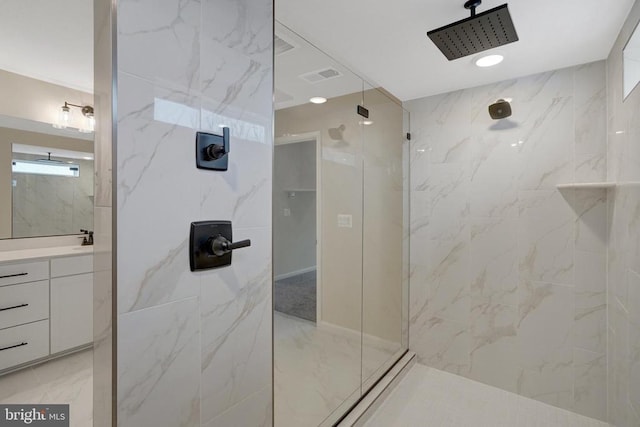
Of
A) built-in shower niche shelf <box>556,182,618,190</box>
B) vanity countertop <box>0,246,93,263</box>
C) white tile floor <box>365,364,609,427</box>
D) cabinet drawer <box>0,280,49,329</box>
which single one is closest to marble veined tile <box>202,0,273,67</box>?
built-in shower niche shelf <box>556,182,618,190</box>

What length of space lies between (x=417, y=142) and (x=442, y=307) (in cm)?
144

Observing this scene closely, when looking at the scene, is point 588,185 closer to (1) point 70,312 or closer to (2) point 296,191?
(2) point 296,191

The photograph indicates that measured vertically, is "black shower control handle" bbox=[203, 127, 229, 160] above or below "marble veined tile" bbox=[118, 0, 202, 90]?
below

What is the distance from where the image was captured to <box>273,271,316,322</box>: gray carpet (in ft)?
4.69

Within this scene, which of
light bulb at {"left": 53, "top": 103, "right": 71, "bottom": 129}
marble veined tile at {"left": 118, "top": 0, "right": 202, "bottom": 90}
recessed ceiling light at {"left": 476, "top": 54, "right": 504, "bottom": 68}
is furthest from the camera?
light bulb at {"left": 53, "top": 103, "right": 71, "bottom": 129}

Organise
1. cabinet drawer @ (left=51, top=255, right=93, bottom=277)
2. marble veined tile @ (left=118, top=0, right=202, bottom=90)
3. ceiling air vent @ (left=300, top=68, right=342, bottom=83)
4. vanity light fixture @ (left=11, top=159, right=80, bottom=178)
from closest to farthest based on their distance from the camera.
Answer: marble veined tile @ (left=118, top=0, right=202, bottom=90)
ceiling air vent @ (left=300, top=68, right=342, bottom=83)
cabinet drawer @ (left=51, top=255, right=93, bottom=277)
vanity light fixture @ (left=11, top=159, right=80, bottom=178)

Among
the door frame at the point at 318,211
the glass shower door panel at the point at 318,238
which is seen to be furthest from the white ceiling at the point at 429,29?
the door frame at the point at 318,211

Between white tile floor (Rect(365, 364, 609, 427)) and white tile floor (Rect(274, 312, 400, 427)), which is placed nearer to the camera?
white tile floor (Rect(274, 312, 400, 427))

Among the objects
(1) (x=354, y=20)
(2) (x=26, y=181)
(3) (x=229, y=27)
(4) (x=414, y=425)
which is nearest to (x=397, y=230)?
(4) (x=414, y=425)

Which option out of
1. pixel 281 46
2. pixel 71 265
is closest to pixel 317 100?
pixel 281 46

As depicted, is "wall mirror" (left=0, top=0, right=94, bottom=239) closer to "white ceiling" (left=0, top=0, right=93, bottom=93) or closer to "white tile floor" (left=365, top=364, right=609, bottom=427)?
"white ceiling" (left=0, top=0, right=93, bottom=93)

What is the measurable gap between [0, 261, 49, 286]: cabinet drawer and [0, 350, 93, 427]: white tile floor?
74 cm

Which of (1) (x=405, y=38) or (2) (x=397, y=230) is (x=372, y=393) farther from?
(1) (x=405, y=38)

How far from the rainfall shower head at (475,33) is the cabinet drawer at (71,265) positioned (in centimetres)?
326
